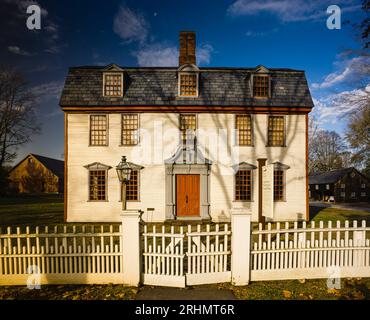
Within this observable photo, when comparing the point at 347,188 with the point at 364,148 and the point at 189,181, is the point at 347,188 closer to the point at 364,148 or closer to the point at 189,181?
the point at 364,148

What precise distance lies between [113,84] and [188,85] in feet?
15.0

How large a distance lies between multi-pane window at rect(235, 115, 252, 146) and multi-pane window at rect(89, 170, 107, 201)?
328 inches

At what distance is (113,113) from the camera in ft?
43.5

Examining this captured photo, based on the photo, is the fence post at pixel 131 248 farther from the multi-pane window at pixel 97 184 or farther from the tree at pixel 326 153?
the tree at pixel 326 153

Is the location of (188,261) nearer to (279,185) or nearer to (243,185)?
(243,185)

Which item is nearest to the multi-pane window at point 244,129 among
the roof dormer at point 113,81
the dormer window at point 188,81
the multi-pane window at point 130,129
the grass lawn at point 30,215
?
the dormer window at point 188,81

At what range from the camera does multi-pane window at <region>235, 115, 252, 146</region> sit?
1344cm

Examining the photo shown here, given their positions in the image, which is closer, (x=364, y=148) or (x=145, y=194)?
(x=145, y=194)

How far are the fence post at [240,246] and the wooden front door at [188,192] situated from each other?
7.66m

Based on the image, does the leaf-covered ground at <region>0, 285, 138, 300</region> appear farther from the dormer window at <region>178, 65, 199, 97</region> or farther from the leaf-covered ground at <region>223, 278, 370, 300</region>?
→ the dormer window at <region>178, 65, 199, 97</region>

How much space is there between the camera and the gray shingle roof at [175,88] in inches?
523

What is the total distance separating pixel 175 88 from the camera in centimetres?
1373

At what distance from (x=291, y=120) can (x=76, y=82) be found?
1333cm
